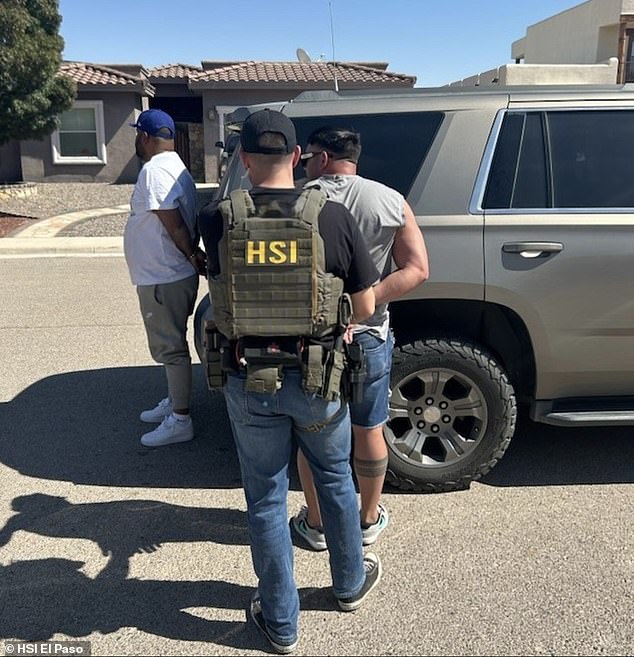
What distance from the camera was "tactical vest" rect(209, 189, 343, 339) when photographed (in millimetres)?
2018

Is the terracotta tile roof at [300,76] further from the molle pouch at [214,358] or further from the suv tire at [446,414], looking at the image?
the molle pouch at [214,358]

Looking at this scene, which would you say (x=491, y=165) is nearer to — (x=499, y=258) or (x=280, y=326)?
(x=499, y=258)

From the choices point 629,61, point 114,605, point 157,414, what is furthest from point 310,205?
point 629,61

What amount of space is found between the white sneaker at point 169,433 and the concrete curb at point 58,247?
27.7 feet

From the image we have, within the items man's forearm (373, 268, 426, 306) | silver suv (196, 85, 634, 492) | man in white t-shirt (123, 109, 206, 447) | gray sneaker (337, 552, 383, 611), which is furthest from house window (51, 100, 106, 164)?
gray sneaker (337, 552, 383, 611)

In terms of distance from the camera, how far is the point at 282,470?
2.31 metres

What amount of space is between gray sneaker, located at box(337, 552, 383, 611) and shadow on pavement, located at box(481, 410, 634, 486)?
114cm

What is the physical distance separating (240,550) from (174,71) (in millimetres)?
24217

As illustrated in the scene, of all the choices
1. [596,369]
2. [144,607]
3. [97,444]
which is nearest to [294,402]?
[144,607]

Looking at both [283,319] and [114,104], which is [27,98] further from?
[283,319]

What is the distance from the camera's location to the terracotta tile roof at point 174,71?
23.5 metres

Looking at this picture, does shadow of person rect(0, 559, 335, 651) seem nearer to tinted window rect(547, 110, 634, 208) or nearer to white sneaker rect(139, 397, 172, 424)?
white sneaker rect(139, 397, 172, 424)

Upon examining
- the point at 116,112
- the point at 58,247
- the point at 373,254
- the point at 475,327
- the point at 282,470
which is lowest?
the point at 282,470

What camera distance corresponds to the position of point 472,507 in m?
3.42
